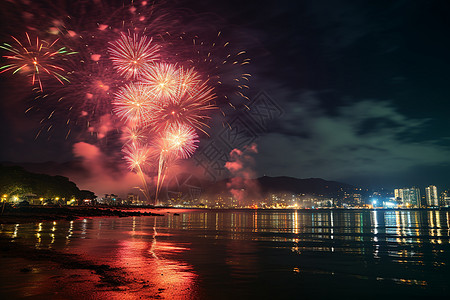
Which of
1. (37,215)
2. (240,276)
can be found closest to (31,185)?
(37,215)

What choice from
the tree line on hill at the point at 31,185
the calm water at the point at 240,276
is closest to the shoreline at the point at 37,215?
the tree line on hill at the point at 31,185

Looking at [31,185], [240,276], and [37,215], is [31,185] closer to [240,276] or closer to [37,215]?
[37,215]

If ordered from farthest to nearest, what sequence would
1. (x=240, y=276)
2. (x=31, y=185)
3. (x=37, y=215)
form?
(x=31, y=185) < (x=37, y=215) < (x=240, y=276)

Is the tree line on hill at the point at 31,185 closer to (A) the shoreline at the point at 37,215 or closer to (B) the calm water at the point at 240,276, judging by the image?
(A) the shoreline at the point at 37,215

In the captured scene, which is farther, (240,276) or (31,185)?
(31,185)

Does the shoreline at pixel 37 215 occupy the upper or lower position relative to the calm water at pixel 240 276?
upper

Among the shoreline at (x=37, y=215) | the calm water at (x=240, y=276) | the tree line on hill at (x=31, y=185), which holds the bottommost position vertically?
the calm water at (x=240, y=276)

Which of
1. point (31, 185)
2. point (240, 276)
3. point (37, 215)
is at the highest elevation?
point (31, 185)

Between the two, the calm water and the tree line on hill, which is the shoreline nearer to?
the tree line on hill

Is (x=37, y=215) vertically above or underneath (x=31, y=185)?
underneath

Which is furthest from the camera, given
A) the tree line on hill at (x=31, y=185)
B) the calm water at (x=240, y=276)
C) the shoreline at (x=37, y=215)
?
the tree line on hill at (x=31, y=185)

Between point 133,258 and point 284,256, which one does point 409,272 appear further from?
point 133,258
